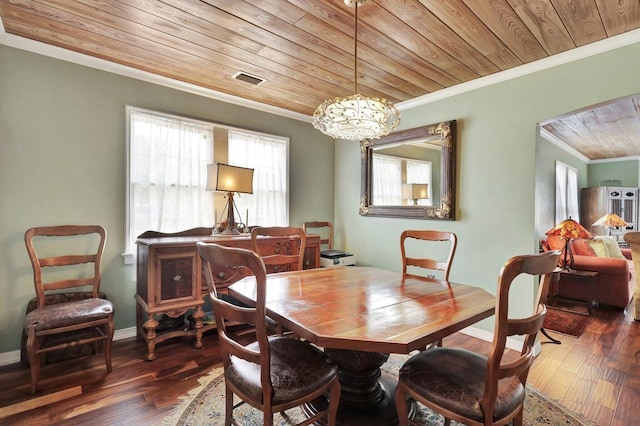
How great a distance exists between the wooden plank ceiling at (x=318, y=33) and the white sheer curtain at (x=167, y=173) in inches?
21.0

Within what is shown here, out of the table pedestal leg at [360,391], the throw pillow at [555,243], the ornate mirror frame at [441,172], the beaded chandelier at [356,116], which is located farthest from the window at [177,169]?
the throw pillow at [555,243]

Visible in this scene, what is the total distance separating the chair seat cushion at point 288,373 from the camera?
4.07ft

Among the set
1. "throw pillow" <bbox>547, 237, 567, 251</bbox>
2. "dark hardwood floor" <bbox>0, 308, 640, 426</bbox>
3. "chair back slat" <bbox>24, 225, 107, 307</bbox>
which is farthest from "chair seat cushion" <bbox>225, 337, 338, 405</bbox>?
"throw pillow" <bbox>547, 237, 567, 251</bbox>

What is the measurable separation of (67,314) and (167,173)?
1.45m

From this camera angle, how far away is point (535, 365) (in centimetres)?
244

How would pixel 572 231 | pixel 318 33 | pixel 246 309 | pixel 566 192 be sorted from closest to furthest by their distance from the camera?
pixel 246 309 < pixel 318 33 < pixel 572 231 < pixel 566 192

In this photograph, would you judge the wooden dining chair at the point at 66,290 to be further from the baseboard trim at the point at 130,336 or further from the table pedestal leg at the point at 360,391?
the table pedestal leg at the point at 360,391

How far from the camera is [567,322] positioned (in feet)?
11.1

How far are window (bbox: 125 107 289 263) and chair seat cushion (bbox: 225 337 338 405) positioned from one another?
2.03m

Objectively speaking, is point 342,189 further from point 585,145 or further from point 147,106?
point 585,145

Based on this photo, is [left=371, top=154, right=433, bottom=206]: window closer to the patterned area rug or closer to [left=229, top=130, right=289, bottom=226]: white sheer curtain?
[left=229, top=130, right=289, bottom=226]: white sheer curtain

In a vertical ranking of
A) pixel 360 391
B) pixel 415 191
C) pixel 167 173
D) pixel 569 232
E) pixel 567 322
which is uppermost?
pixel 167 173

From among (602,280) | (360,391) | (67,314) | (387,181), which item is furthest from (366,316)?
(602,280)

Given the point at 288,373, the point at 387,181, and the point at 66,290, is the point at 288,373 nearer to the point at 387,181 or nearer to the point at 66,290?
the point at 66,290
